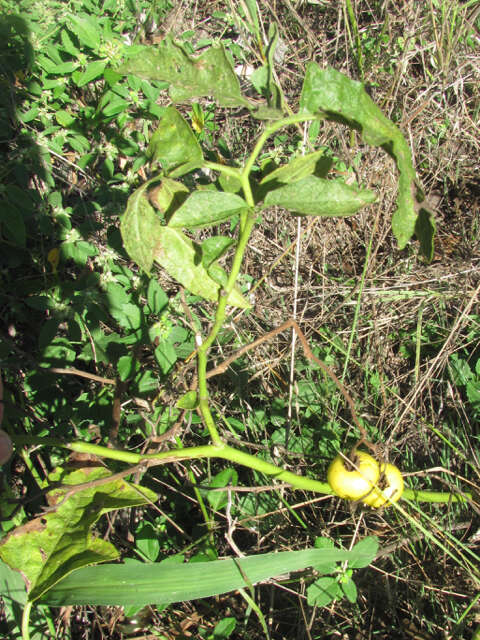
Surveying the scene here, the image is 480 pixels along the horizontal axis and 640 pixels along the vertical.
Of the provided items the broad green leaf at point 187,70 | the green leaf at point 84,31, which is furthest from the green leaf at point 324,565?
the green leaf at point 84,31

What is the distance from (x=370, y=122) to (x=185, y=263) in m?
0.51

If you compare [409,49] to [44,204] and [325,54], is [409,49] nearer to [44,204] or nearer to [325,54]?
[325,54]

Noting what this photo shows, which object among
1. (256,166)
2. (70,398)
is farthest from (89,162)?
(70,398)

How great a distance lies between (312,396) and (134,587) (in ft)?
3.15

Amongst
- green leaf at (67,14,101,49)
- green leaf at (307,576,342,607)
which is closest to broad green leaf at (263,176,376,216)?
green leaf at (307,576,342,607)

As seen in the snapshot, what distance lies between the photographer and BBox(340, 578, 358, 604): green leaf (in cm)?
162

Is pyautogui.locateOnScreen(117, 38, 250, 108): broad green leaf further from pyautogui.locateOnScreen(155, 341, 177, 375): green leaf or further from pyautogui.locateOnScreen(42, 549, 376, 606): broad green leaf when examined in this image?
pyautogui.locateOnScreen(42, 549, 376, 606): broad green leaf

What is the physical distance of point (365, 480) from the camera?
1.46m

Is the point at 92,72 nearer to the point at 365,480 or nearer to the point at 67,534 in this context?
the point at 67,534

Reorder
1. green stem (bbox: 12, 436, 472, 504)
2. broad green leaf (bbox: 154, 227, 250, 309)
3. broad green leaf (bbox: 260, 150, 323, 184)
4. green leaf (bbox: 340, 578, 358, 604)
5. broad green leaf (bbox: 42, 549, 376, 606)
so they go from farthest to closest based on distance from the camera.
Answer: green leaf (bbox: 340, 578, 358, 604) → broad green leaf (bbox: 42, 549, 376, 606) → green stem (bbox: 12, 436, 472, 504) → broad green leaf (bbox: 154, 227, 250, 309) → broad green leaf (bbox: 260, 150, 323, 184)

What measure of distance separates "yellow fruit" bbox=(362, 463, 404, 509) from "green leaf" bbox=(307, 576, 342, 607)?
311 millimetres

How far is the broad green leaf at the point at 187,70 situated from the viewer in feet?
3.10

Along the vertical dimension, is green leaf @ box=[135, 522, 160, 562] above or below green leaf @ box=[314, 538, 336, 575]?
above

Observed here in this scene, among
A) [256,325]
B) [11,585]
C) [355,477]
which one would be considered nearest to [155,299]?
[256,325]
